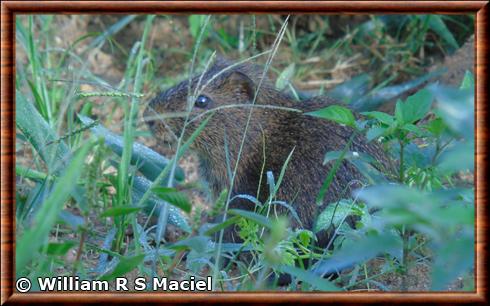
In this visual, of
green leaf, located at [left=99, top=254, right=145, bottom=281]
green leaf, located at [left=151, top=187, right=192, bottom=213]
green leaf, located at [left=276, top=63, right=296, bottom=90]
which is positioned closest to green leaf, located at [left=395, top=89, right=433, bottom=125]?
green leaf, located at [left=151, top=187, right=192, bottom=213]

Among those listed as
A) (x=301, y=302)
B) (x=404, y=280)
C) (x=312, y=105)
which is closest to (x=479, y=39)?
(x=404, y=280)

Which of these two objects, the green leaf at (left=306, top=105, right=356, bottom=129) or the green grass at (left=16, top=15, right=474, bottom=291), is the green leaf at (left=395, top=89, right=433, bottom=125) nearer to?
the green grass at (left=16, top=15, right=474, bottom=291)

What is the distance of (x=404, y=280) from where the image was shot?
8.68ft

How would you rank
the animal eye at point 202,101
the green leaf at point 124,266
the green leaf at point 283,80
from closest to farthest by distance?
the green leaf at point 124,266
the animal eye at point 202,101
the green leaf at point 283,80


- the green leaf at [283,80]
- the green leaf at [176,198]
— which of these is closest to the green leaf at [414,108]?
the green leaf at [176,198]

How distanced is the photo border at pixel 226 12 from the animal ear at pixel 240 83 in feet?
5.53

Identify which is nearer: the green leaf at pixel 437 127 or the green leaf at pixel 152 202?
the green leaf at pixel 437 127

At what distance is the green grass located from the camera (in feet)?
7.32

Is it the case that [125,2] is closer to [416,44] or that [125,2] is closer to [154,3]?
[154,3]

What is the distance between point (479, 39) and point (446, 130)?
313 millimetres

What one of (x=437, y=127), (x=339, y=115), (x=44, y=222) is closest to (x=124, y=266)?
(x=44, y=222)

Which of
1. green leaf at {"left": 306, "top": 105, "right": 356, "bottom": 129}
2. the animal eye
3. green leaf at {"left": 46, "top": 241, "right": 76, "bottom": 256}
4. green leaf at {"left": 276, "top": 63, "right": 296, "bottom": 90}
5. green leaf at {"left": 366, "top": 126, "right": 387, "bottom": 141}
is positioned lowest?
green leaf at {"left": 46, "top": 241, "right": 76, "bottom": 256}

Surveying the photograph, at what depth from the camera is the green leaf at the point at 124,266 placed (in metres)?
2.64

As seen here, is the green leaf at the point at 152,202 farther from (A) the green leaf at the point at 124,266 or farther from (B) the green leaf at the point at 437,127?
(B) the green leaf at the point at 437,127
